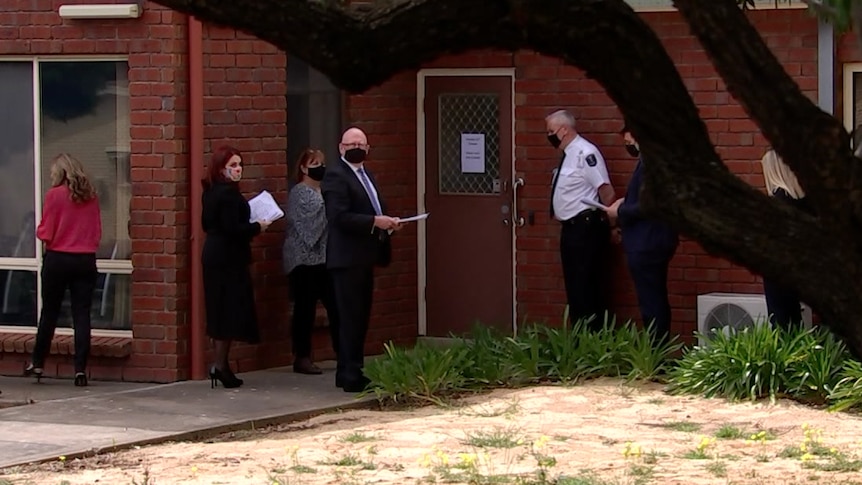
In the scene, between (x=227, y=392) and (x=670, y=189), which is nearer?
(x=670, y=189)

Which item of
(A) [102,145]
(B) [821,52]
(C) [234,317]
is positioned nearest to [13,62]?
(A) [102,145]

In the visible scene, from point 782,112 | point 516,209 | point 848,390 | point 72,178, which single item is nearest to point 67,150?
point 72,178

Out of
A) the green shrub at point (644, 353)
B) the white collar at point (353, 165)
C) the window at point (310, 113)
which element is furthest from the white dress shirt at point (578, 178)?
the window at point (310, 113)

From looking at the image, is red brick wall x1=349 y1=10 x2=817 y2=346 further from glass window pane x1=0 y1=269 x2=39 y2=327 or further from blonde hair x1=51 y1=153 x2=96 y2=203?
glass window pane x1=0 y1=269 x2=39 y2=327

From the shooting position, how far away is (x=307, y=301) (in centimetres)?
1295

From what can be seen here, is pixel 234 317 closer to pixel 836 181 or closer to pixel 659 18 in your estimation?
pixel 659 18

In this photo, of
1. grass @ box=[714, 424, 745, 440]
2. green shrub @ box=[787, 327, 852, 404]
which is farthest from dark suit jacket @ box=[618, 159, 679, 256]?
grass @ box=[714, 424, 745, 440]

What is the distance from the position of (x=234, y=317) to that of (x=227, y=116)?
63.0 inches

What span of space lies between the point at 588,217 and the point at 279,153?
244 centimetres

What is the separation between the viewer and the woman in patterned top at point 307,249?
12828 mm

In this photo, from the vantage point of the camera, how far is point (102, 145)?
13047mm

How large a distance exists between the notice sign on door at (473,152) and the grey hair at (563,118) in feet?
3.33

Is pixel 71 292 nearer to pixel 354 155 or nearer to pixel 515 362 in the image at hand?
pixel 354 155

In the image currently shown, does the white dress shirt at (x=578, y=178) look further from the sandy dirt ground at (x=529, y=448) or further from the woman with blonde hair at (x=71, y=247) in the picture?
the woman with blonde hair at (x=71, y=247)
